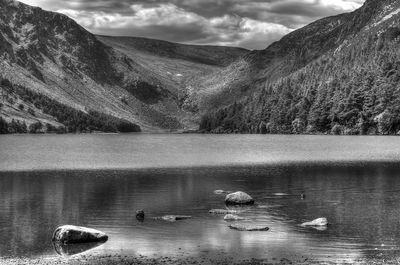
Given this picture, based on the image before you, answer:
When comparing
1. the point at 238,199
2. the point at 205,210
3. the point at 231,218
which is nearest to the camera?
the point at 231,218

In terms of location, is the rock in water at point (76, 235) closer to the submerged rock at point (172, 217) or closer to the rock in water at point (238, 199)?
the submerged rock at point (172, 217)

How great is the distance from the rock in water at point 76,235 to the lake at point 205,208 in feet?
4.20

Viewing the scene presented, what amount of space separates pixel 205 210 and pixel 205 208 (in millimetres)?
1750

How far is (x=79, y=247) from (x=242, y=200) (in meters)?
30.5

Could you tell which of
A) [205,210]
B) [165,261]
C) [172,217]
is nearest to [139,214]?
[172,217]

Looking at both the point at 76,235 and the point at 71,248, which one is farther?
the point at 76,235

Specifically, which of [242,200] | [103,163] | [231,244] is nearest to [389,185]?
[242,200]

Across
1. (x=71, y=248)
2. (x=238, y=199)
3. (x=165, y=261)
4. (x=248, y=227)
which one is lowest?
(x=71, y=248)

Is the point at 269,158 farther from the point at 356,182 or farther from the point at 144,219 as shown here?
the point at 144,219

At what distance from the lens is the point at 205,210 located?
74.4 m

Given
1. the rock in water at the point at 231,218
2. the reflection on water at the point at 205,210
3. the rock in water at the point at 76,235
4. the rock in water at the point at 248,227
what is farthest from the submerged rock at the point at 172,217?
the rock in water at the point at 76,235

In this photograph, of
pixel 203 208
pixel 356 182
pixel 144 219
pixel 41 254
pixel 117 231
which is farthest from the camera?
pixel 356 182

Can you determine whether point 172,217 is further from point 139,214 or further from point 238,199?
point 238,199

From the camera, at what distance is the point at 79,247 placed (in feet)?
177
